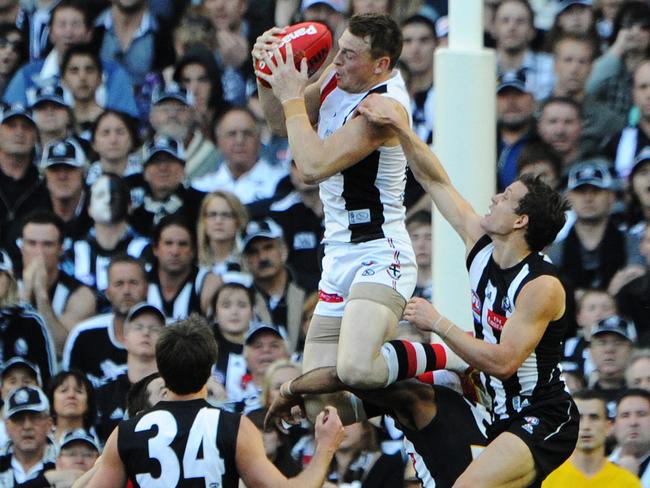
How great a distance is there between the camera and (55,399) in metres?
10.3

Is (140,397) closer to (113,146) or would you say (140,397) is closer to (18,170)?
(113,146)

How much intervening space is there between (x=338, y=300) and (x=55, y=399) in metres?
2.90

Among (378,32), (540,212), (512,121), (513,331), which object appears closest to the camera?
(513,331)

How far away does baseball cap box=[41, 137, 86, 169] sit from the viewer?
12266mm

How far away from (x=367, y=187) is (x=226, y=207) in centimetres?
374

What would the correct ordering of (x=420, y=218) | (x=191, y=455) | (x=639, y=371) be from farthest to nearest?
(x=420, y=218)
(x=639, y=371)
(x=191, y=455)

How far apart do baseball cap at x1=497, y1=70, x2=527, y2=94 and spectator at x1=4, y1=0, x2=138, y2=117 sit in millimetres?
2934

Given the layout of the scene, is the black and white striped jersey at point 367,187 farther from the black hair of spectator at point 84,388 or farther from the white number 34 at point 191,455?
the black hair of spectator at point 84,388

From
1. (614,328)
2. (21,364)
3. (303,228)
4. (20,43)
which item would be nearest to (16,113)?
(20,43)

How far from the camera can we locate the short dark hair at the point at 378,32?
784 centimetres

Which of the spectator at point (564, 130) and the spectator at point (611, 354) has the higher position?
the spectator at point (564, 130)

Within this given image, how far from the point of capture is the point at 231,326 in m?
10.9

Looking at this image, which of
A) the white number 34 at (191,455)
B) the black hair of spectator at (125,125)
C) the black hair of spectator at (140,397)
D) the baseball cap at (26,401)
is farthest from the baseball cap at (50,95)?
the white number 34 at (191,455)

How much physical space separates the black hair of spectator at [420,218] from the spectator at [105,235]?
191 cm
